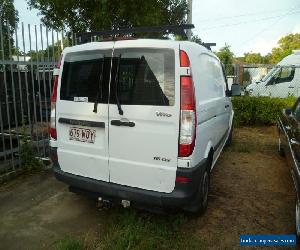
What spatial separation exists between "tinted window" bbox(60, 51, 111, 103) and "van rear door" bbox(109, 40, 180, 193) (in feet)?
0.40

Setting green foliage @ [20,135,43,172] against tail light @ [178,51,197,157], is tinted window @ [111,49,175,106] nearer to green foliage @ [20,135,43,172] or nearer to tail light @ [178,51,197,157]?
tail light @ [178,51,197,157]

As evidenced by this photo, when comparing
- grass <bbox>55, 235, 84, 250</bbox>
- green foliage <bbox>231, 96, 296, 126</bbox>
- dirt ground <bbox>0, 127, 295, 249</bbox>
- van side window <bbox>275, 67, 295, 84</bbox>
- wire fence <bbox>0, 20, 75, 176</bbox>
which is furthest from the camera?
van side window <bbox>275, 67, 295, 84</bbox>

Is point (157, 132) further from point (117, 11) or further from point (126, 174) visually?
point (117, 11)

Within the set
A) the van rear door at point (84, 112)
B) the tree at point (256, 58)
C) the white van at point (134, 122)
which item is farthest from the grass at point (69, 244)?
the tree at point (256, 58)

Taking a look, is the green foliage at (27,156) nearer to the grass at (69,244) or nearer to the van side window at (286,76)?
the grass at (69,244)

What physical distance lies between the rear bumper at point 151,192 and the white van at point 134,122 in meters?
0.01

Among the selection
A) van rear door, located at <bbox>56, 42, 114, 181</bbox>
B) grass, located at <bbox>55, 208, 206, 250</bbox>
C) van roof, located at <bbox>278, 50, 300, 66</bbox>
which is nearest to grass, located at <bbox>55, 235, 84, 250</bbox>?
grass, located at <bbox>55, 208, 206, 250</bbox>

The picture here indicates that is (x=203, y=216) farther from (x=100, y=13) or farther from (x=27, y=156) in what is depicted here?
(x=100, y=13)

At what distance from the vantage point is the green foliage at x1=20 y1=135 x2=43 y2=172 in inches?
218

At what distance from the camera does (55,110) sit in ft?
12.9

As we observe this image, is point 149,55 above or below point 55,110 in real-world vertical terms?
above

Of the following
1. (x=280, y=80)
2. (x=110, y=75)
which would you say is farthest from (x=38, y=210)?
(x=280, y=80)

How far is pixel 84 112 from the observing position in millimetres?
3639

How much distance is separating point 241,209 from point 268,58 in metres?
68.7
